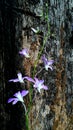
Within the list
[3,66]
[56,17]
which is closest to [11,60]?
[3,66]

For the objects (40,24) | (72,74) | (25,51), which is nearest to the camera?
(25,51)

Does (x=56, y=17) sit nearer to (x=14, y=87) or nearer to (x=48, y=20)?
(x=48, y=20)

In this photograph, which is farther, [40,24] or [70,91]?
[70,91]

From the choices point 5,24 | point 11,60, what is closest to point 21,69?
point 11,60

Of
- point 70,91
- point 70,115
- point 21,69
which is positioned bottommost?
point 70,115

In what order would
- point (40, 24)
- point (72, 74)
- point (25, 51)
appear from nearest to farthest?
point (25, 51)
point (40, 24)
point (72, 74)

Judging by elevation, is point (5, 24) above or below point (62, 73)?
above
